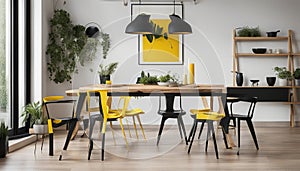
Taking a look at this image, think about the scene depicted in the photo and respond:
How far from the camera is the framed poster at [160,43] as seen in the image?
27.7 feet

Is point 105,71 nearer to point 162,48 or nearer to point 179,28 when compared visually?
point 162,48

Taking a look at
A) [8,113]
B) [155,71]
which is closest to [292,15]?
[155,71]

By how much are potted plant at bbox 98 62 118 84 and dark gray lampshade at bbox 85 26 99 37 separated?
1.86 ft

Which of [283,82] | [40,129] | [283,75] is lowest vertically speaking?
[40,129]

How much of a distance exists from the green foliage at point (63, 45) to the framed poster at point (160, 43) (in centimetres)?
105

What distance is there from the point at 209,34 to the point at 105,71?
6.60 ft

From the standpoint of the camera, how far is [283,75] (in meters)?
8.13

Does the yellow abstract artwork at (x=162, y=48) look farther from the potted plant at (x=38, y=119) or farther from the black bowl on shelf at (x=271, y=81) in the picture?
the potted plant at (x=38, y=119)

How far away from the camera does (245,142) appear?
6555 mm

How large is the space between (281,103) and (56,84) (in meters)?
4.03

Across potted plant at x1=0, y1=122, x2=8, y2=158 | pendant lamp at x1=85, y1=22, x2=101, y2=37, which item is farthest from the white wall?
potted plant at x1=0, y1=122, x2=8, y2=158

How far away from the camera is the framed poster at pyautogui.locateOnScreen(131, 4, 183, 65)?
27.7ft

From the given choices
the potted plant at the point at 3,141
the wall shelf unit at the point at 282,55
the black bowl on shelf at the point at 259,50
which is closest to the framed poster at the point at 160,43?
the wall shelf unit at the point at 282,55

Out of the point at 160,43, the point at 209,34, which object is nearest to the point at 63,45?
the point at 160,43
